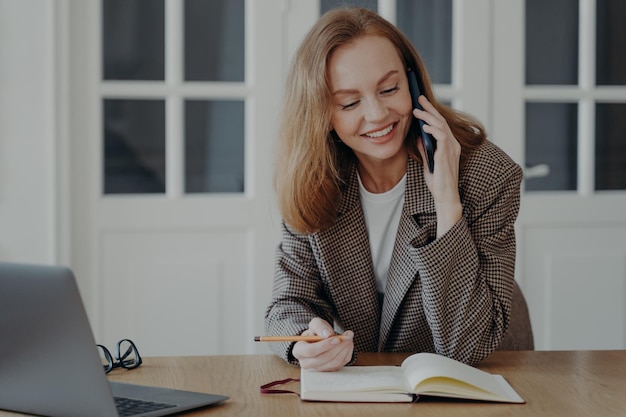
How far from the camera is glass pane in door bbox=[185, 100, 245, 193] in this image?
3152 mm

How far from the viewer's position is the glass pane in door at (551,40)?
3.34 metres

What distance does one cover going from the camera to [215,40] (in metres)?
3.15

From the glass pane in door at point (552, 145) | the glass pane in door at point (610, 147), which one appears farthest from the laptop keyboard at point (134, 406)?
the glass pane in door at point (610, 147)

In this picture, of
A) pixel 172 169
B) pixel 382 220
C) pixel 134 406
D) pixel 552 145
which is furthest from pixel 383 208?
pixel 552 145

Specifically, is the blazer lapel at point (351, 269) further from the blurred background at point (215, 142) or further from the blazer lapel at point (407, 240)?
the blurred background at point (215, 142)

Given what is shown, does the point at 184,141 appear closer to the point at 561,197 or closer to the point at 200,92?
the point at 200,92

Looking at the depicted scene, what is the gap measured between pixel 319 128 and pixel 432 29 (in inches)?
60.2

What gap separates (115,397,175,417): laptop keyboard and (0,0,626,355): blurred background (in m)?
1.72

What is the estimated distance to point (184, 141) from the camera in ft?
10.3

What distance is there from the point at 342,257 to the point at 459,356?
0.33 metres

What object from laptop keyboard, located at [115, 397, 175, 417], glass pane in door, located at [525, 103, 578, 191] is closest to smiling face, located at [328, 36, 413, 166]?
laptop keyboard, located at [115, 397, 175, 417]

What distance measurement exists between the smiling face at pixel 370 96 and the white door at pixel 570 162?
4.94 ft

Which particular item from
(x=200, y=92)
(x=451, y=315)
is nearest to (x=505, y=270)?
(x=451, y=315)

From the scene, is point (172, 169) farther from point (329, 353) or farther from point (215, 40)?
point (329, 353)
